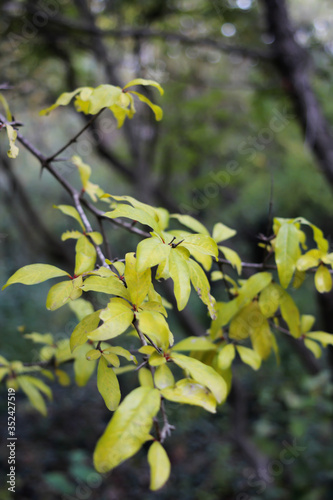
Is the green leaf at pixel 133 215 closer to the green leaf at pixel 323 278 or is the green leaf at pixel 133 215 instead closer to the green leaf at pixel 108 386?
the green leaf at pixel 108 386

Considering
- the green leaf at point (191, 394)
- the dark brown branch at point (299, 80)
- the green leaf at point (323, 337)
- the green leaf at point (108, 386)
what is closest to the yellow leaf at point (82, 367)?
the green leaf at point (108, 386)

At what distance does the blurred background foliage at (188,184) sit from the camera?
2846mm

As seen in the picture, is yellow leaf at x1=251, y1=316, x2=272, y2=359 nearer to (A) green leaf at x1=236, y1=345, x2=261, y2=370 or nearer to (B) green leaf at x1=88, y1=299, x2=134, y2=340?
(A) green leaf at x1=236, y1=345, x2=261, y2=370

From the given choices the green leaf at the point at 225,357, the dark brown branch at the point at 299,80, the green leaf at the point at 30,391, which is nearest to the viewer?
the green leaf at the point at 225,357

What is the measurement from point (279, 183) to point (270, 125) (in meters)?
0.57

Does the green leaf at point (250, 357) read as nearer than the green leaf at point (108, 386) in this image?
No

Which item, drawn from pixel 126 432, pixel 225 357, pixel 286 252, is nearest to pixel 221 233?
pixel 286 252

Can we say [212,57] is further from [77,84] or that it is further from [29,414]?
[29,414]

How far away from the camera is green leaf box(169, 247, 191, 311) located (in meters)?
0.58

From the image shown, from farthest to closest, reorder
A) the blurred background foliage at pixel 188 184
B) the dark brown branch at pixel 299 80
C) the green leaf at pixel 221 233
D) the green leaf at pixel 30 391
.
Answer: the blurred background foliage at pixel 188 184
the dark brown branch at pixel 299 80
the green leaf at pixel 30 391
the green leaf at pixel 221 233

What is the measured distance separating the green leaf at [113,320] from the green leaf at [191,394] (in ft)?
0.37

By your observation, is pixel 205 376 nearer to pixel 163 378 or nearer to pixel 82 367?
pixel 163 378

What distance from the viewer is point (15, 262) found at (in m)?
6.41

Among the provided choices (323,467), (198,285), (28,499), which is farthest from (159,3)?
(28,499)
